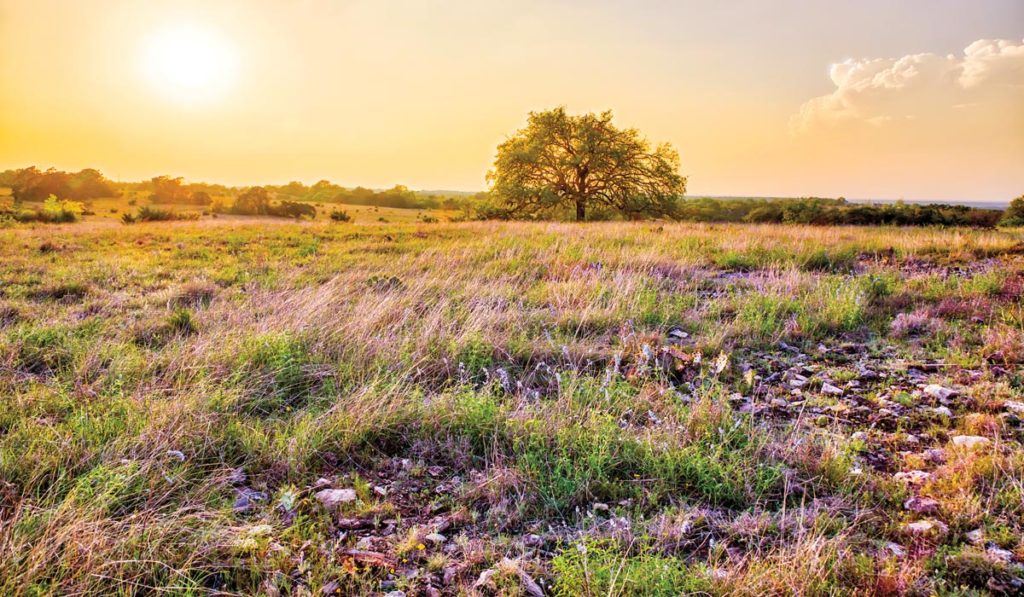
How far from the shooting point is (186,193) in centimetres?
4566

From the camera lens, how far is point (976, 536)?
8.14ft

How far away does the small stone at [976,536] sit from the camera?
245cm

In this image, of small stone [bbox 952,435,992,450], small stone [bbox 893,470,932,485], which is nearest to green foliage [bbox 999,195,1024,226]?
small stone [bbox 952,435,992,450]

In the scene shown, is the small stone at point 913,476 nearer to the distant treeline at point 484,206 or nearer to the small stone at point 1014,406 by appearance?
the small stone at point 1014,406

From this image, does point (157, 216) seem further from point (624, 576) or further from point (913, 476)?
point (913, 476)

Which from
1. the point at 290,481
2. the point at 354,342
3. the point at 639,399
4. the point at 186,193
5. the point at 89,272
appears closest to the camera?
the point at 290,481

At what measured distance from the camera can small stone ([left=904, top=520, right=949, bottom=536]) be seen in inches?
99.8

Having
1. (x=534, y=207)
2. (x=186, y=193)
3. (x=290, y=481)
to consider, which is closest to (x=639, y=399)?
(x=290, y=481)

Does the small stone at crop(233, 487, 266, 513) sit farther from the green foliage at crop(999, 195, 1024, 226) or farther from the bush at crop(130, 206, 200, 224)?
the green foliage at crop(999, 195, 1024, 226)

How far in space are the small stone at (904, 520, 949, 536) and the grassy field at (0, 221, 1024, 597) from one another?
1cm

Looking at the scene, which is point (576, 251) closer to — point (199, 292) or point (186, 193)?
point (199, 292)

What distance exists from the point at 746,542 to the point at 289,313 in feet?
17.2

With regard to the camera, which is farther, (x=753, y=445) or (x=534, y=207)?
(x=534, y=207)

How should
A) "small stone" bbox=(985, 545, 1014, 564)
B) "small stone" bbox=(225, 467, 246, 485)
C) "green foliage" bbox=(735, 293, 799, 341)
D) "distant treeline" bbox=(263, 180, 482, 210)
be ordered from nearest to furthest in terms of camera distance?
1. "small stone" bbox=(985, 545, 1014, 564)
2. "small stone" bbox=(225, 467, 246, 485)
3. "green foliage" bbox=(735, 293, 799, 341)
4. "distant treeline" bbox=(263, 180, 482, 210)
